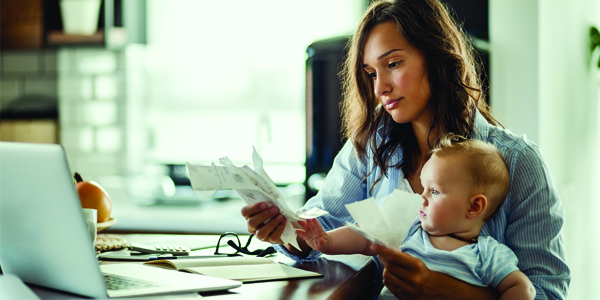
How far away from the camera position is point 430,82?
4.56 ft

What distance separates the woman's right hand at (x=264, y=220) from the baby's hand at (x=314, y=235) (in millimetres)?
72

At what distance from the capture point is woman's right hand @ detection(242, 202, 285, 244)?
109 centimetres

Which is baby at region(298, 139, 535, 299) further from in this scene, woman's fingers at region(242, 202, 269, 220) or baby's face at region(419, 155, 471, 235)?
woman's fingers at region(242, 202, 269, 220)

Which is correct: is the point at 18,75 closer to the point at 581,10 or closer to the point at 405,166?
the point at 405,166

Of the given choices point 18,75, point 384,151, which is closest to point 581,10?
point 384,151

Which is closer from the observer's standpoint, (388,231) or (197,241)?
(388,231)

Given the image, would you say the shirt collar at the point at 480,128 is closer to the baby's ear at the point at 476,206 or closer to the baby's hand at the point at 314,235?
the baby's ear at the point at 476,206

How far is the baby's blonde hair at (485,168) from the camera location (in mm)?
1136

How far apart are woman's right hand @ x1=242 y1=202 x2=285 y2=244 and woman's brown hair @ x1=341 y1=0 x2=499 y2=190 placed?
448mm

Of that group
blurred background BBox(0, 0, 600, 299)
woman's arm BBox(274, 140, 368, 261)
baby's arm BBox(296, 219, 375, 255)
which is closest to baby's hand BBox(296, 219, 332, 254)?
baby's arm BBox(296, 219, 375, 255)

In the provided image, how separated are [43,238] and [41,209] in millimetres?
59

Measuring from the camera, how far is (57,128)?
3.72m

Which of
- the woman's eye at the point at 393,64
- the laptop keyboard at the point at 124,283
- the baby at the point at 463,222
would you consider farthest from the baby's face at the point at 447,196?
the laptop keyboard at the point at 124,283

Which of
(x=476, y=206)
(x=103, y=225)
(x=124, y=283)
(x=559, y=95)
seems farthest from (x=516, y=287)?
(x=559, y=95)
